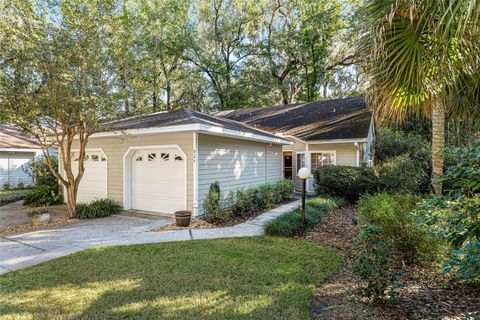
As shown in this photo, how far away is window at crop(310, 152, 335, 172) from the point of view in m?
13.5

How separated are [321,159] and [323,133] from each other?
4.17 ft

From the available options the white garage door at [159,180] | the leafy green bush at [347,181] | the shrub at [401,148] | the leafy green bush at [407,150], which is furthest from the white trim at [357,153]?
the white garage door at [159,180]

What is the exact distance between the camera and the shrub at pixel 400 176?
369 inches

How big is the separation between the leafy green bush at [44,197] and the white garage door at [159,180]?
3.90m

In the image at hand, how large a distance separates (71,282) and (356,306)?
3.82 m

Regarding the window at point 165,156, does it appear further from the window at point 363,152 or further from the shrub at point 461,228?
the window at point 363,152

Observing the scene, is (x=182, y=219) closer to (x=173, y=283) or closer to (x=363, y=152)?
(x=173, y=283)

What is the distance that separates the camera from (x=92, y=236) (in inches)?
259

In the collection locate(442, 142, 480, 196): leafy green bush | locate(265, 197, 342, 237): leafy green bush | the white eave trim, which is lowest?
locate(265, 197, 342, 237): leafy green bush

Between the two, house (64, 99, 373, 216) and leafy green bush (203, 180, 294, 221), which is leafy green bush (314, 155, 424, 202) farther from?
house (64, 99, 373, 216)

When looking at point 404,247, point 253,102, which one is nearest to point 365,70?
point 404,247

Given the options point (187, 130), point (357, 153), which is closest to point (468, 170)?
point (187, 130)

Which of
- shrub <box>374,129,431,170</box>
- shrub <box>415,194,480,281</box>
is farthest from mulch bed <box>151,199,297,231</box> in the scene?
shrub <box>374,129,431,170</box>

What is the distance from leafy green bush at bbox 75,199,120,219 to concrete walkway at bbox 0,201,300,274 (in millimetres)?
507
